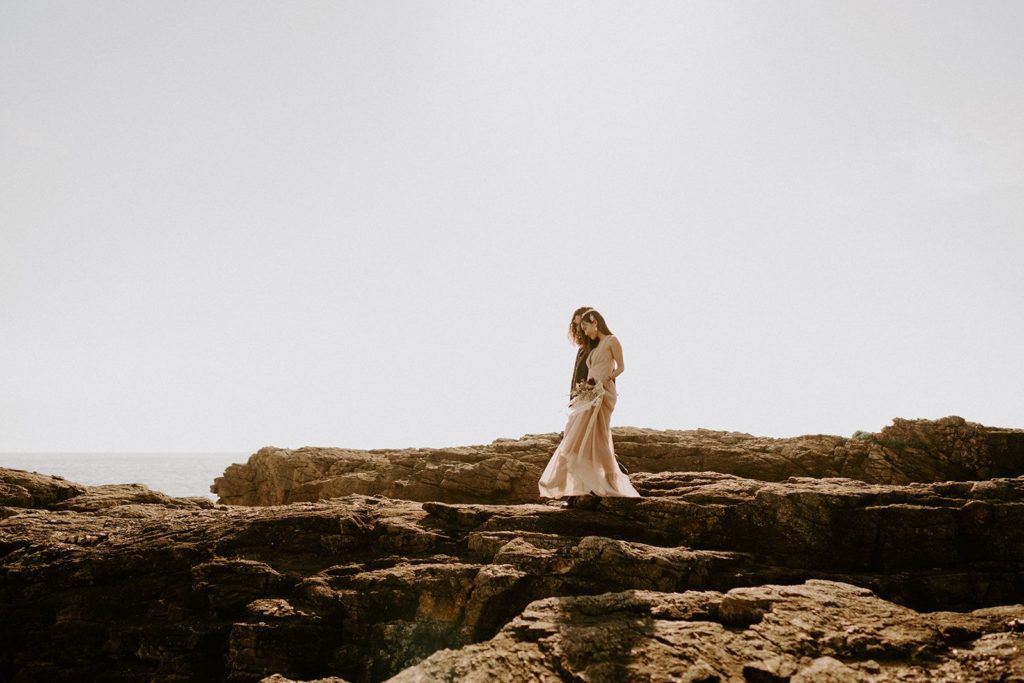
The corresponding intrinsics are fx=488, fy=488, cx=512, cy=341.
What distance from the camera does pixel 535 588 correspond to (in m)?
6.31

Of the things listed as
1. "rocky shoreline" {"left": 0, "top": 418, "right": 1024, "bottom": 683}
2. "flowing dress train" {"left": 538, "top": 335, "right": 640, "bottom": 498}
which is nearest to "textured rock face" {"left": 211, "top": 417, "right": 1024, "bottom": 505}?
"flowing dress train" {"left": 538, "top": 335, "right": 640, "bottom": 498}

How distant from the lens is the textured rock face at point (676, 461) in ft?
40.0

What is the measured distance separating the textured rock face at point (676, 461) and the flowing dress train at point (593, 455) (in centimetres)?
415

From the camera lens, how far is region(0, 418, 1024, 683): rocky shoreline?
4684 millimetres

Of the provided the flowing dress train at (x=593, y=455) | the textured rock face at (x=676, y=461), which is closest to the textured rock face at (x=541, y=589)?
the flowing dress train at (x=593, y=455)

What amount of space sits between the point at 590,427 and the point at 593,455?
1.70 ft

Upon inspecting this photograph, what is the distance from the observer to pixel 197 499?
1132cm

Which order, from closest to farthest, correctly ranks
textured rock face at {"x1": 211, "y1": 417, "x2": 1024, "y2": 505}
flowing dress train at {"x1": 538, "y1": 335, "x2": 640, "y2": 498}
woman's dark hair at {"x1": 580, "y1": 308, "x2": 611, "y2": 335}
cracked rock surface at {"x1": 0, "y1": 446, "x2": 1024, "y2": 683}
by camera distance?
cracked rock surface at {"x1": 0, "y1": 446, "x2": 1024, "y2": 683}
flowing dress train at {"x1": 538, "y1": 335, "x2": 640, "y2": 498}
woman's dark hair at {"x1": 580, "y1": 308, "x2": 611, "y2": 335}
textured rock face at {"x1": 211, "y1": 417, "x2": 1024, "y2": 505}

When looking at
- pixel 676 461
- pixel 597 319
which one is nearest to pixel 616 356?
pixel 597 319

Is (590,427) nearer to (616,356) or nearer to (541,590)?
(616,356)

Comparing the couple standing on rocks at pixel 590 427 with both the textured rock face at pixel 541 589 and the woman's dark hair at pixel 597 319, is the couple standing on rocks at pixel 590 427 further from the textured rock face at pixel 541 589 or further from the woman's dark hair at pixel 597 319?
the textured rock face at pixel 541 589

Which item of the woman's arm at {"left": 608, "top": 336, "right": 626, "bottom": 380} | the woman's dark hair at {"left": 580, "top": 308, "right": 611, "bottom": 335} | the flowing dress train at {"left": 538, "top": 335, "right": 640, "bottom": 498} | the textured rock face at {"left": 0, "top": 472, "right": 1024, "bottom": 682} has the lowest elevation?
the textured rock face at {"left": 0, "top": 472, "right": 1024, "bottom": 682}

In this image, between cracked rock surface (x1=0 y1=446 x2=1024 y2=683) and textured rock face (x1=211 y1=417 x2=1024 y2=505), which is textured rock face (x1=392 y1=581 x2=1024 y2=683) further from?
textured rock face (x1=211 y1=417 x2=1024 y2=505)

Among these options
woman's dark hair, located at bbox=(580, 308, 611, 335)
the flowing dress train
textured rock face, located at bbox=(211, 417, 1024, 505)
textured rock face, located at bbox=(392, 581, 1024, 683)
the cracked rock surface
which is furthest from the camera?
textured rock face, located at bbox=(211, 417, 1024, 505)
